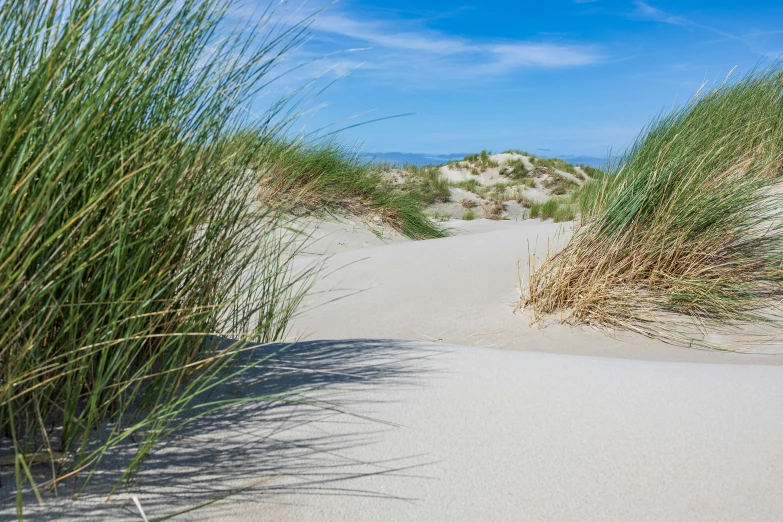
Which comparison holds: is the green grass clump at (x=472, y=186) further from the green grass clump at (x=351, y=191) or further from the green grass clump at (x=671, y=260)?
the green grass clump at (x=671, y=260)

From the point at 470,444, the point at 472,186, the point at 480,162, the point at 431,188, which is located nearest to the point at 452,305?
the point at 470,444

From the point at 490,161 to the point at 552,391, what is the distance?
17185 mm

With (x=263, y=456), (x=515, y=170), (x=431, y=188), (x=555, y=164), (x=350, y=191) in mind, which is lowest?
(x=263, y=456)

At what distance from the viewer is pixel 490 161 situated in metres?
18.7

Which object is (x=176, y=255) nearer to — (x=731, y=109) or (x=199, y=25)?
(x=199, y=25)

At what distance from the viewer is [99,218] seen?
150 centimetres

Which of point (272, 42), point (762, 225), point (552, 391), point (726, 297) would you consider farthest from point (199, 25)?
point (762, 225)

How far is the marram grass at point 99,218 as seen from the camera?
131 cm

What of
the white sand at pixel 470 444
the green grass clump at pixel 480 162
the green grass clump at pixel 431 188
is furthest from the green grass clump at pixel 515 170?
the white sand at pixel 470 444

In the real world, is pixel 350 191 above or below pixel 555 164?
below

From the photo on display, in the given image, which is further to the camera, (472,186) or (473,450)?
(472,186)

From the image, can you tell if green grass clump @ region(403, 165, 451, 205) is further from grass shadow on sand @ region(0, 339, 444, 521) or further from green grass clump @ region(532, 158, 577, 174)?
grass shadow on sand @ region(0, 339, 444, 521)

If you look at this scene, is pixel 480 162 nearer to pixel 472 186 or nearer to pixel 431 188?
pixel 472 186

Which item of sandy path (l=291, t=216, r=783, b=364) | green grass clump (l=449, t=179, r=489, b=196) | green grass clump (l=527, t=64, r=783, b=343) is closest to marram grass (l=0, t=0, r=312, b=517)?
sandy path (l=291, t=216, r=783, b=364)
